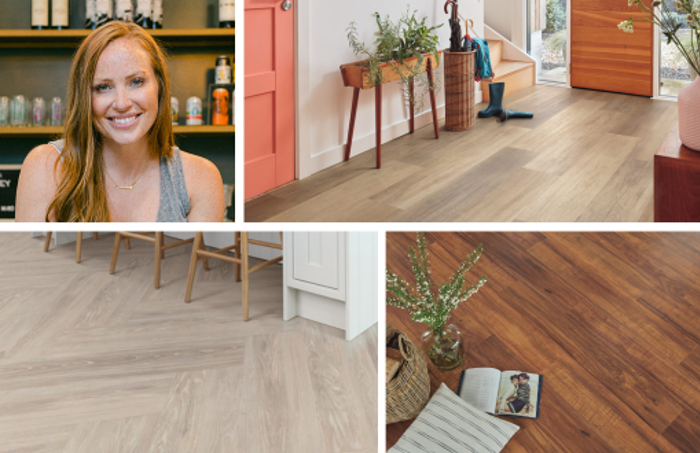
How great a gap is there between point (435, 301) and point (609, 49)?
1.51 m

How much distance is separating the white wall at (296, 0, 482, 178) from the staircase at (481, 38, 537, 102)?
0.15 meters

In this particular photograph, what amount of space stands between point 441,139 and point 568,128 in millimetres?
516

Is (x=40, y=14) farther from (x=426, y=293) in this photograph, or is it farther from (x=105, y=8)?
(x=426, y=293)

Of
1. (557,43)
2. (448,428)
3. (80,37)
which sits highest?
(557,43)

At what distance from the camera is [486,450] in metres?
1.57

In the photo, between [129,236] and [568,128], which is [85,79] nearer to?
[129,236]

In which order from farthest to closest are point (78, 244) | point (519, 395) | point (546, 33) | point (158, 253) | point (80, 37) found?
point (158, 253) → point (78, 244) → point (546, 33) → point (519, 395) → point (80, 37)

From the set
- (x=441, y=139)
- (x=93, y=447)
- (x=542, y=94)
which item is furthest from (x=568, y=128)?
(x=93, y=447)

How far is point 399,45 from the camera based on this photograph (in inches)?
103

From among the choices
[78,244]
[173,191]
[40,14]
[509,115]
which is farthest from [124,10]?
[509,115]

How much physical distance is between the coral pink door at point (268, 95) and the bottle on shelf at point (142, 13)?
0.99 metres

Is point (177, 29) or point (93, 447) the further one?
point (93, 447)

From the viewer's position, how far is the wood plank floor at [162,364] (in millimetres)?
2369

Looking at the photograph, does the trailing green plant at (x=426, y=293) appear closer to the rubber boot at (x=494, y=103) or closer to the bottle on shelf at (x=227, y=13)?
the bottle on shelf at (x=227, y=13)
